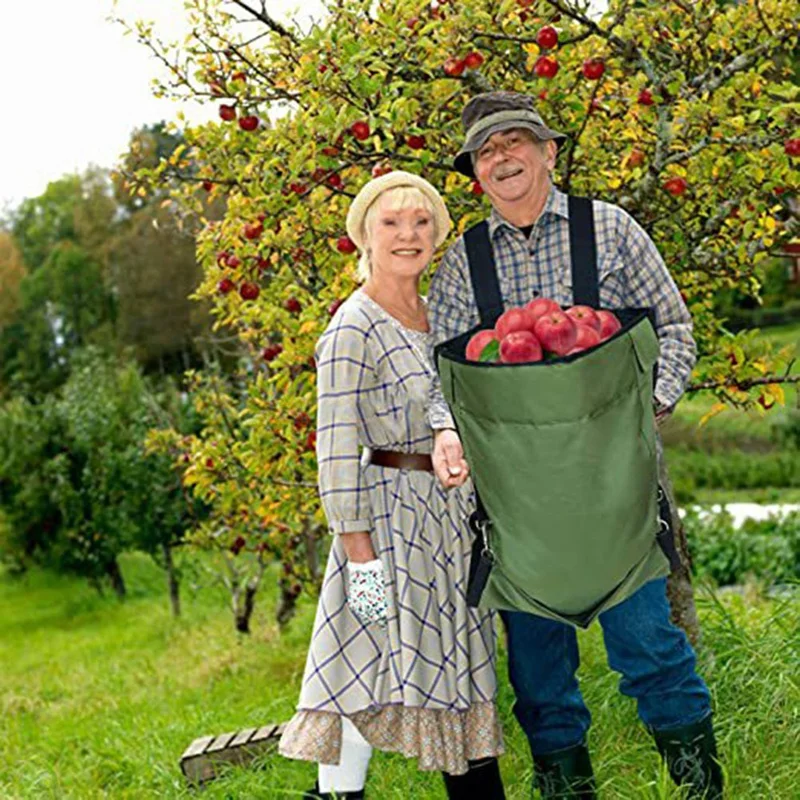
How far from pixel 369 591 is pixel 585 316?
985 mm

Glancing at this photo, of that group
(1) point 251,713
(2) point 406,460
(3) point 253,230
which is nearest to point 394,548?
(2) point 406,460

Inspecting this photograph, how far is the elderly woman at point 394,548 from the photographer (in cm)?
343

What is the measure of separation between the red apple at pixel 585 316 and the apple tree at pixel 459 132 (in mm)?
1306

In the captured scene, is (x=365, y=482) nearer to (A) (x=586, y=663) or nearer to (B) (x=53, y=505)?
(A) (x=586, y=663)

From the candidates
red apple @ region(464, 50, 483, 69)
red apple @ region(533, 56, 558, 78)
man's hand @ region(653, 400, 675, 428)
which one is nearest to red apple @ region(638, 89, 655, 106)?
red apple @ region(533, 56, 558, 78)

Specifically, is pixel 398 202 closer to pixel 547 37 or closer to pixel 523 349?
pixel 523 349

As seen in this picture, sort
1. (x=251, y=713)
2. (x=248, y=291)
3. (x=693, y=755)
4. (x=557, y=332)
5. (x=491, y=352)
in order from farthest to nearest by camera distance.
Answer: (x=251, y=713)
(x=248, y=291)
(x=693, y=755)
(x=491, y=352)
(x=557, y=332)

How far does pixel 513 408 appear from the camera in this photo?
10.00ft

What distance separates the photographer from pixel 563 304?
3471 millimetres

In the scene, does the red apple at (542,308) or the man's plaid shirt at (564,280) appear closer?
the red apple at (542,308)

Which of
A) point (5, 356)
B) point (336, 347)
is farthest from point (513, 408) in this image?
point (5, 356)

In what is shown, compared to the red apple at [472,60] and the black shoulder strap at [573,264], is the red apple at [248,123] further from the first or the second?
the black shoulder strap at [573,264]

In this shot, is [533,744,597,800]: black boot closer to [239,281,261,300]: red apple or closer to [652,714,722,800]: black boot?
[652,714,722,800]: black boot

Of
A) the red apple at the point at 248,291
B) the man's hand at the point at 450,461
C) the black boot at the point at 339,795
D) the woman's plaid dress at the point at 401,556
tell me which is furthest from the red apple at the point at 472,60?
the black boot at the point at 339,795
